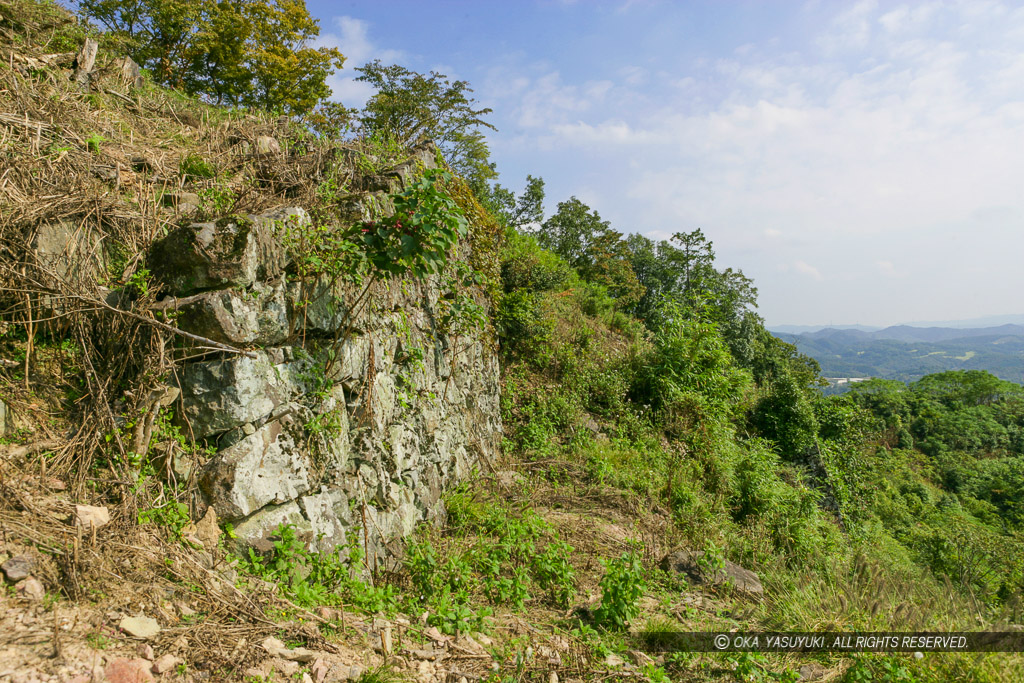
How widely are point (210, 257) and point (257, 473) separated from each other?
1.66 metres

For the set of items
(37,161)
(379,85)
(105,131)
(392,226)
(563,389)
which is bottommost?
(563,389)

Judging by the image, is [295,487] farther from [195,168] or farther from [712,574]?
[712,574]

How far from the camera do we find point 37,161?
12.7ft

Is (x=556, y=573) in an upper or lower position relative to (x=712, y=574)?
upper

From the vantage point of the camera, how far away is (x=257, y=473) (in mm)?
3396

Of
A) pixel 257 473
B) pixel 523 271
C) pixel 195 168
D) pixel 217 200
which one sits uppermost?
pixel 195 168

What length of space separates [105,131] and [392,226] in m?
3.71

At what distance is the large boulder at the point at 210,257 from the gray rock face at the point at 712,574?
5127 millimetres

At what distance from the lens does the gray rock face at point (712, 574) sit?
4918 millimetres

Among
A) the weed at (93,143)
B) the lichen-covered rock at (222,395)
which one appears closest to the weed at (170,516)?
the lichen-covered rock at (222,395)

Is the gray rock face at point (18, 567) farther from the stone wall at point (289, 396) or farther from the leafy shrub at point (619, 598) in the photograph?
the leafy shrub at point (619, 598)

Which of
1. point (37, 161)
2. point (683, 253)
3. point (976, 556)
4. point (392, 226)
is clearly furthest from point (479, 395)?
point (683, 253)

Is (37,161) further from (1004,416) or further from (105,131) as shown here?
(1004,416)

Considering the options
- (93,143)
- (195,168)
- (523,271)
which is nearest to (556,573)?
(195,168)
